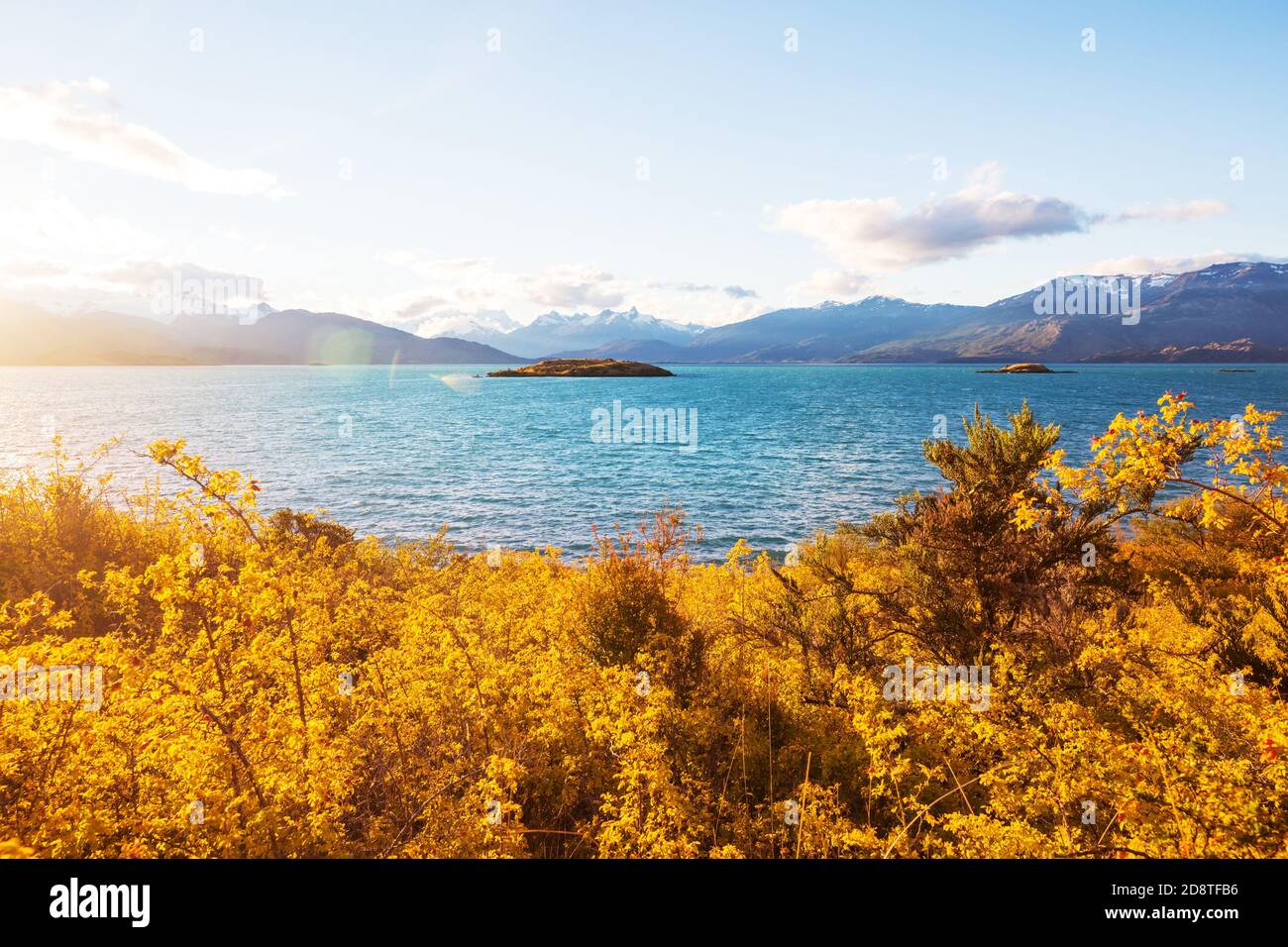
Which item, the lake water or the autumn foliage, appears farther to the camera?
the lake water

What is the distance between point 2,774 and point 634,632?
24.8 ft

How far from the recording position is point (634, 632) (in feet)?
33.1

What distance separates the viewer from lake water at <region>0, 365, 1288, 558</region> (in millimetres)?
36188

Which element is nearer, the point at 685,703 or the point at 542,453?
the point at 685,703

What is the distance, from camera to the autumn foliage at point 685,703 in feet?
17.0

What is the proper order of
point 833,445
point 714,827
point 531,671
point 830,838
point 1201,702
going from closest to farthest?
point 830,838 → point 714,827 → point 1201,702 → point 531,671 → point 833,445

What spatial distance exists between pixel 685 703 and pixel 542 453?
53244 millimetres

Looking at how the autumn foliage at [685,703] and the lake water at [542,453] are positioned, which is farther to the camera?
the lake water at [542,453]

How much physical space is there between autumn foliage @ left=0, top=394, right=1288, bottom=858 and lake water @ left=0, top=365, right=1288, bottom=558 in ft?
59.7

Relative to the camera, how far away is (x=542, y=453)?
199 feet

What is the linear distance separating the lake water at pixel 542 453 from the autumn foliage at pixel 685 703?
18207 millimetres

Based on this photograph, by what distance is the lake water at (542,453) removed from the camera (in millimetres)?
36188
